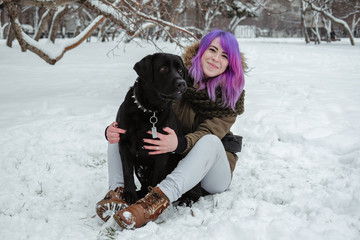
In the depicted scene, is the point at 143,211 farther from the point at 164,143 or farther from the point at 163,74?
the point at 163,74

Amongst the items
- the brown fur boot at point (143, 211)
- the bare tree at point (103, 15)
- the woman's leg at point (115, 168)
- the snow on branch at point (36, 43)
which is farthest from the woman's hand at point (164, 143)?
the snow on branch at point (36, 43)

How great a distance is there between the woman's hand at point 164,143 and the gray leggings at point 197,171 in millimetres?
153

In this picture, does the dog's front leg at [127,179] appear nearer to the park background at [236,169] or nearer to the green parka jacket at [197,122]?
the park background at [236,169]

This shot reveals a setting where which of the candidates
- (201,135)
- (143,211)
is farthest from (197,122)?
(143,211)

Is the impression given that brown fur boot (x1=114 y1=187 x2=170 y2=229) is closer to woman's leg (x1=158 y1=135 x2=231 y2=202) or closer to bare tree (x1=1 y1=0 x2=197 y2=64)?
woman's leg (x1=158 y1=135 x2=231 y2=202)

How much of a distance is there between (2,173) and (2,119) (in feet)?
6.99

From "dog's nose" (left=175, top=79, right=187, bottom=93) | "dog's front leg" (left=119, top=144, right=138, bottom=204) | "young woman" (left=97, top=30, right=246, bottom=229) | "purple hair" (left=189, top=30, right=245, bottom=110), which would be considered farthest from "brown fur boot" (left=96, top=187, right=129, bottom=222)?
"purple hair" (left=189, top=30, right=245, bottom=110)

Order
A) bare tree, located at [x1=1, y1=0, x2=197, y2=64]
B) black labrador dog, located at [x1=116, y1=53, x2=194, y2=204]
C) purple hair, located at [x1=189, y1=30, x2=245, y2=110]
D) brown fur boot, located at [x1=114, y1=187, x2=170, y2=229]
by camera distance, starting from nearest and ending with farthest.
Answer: brown fur boot, located at [x1=114, y1=187, x2=170, y2=229] < black labrador dog, located at [x1=116, y1=53, x2=194, y2=204] < purple hair, located at [x1=189, y1=30, x2=245, y2=110] < bare tree, located at [x1=1, y1=0, x2=197, y2=64]

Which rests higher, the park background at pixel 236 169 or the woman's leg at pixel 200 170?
the woman's leg at pixel 200 170

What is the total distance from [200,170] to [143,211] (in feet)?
1.69

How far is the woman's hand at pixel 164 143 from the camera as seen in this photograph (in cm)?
234

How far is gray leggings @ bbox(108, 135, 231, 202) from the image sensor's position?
7.73 ft

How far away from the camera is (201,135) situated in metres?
2.57

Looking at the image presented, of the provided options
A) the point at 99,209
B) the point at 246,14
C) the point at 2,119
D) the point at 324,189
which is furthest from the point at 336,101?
the point at 246,14
